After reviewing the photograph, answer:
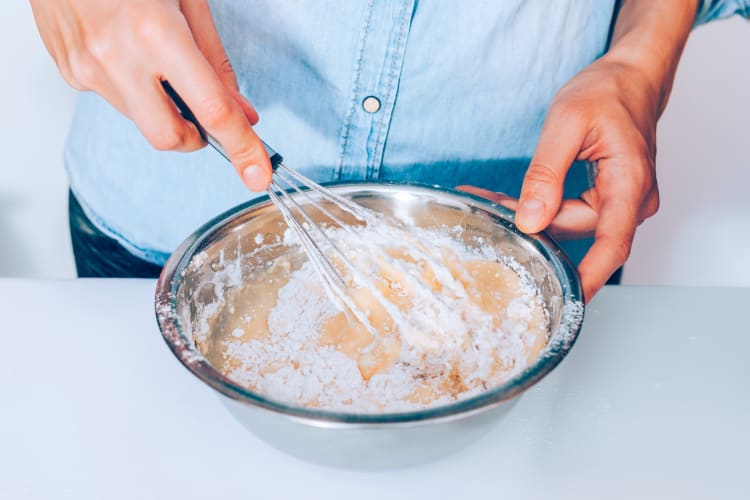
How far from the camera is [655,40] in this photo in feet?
2.66

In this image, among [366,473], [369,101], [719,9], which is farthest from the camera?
[719,9]

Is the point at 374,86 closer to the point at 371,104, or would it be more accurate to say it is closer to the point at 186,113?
the point at 371,104

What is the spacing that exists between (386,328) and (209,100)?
0.85 feet

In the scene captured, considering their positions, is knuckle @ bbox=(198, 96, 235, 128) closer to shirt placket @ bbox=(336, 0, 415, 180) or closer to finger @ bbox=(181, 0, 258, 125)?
finger @ bbox=(181, 0, 258, 125)

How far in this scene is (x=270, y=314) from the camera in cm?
70

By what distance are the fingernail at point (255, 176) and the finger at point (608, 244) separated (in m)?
0.29

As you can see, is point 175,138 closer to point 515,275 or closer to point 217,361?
point 217,361

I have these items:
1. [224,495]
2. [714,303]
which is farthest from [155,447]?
[714,303]

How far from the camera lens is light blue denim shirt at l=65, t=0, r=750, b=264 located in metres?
0.76

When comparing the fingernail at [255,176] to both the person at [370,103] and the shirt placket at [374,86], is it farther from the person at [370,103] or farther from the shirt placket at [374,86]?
the shirt placket at [374,86]

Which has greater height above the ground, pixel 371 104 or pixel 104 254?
pixel 371 104

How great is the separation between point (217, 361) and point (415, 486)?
199 mm

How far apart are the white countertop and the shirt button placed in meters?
0.31

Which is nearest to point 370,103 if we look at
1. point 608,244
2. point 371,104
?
point 371,104
